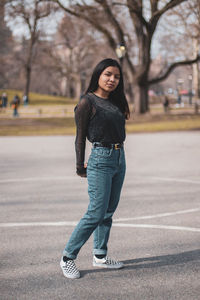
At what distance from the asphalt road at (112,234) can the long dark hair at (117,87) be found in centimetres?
143

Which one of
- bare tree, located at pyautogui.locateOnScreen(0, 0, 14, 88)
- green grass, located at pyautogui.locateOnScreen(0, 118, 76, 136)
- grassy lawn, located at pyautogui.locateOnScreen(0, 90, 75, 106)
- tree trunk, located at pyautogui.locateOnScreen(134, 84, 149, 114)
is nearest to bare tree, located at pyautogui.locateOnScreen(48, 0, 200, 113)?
tree trunk, located at pyautogui.locateOnScreen(134, 84, 149, 114)

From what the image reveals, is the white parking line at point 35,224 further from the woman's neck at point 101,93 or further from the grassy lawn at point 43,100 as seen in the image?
the grassy lawn at point 43,100

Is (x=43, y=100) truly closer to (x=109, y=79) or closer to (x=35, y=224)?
(x=35, y=224)

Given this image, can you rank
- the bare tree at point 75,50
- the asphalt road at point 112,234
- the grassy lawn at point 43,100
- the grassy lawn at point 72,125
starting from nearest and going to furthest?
the asphalt road at point 112,234, the grassy lawn at point 72,125, the bare tree at point 75,50, the grassy lawn at point 43,100

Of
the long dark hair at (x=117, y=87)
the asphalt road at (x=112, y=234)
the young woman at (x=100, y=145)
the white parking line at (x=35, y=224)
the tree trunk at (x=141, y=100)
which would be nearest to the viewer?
the asphalt road at (x=112, y=234)

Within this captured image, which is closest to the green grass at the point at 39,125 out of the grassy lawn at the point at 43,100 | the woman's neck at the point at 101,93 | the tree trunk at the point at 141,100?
the tree trunk at the point at 141,100

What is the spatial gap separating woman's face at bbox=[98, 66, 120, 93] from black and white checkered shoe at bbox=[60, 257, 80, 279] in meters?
1.50

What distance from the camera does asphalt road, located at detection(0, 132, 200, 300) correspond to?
3975 mm

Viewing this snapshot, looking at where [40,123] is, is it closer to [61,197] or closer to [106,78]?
[61,197]

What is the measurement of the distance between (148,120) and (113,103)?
26.0 metres

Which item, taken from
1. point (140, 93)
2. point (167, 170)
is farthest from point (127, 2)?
point (167, 170)

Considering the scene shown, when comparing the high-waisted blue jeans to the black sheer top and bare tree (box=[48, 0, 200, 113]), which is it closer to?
the black sheer top

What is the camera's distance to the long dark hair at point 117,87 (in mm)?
4180

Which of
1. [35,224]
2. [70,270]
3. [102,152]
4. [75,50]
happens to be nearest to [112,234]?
[35,224]
